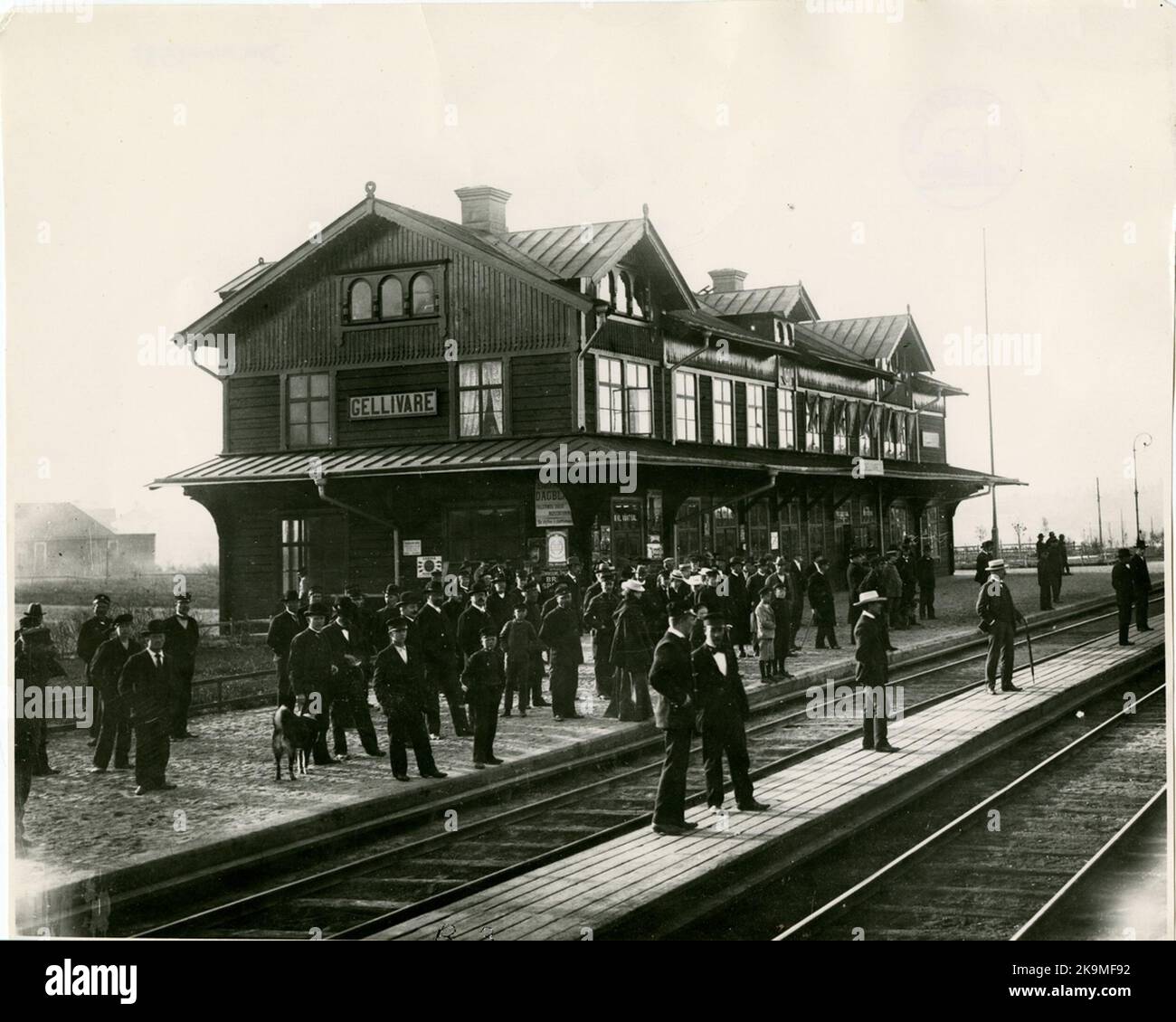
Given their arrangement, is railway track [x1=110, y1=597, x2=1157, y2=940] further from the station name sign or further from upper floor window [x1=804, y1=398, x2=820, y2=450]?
upper floor window [x1=804, y1=398, x2=820, y2=450]

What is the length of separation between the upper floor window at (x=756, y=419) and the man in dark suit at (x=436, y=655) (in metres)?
14.1

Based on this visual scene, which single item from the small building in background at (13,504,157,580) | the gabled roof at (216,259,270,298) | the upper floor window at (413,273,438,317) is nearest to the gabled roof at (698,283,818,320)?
the upper floor window at (413,273,438,317)

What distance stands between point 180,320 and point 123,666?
343 cm

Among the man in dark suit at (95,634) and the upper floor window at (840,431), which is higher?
the upper floor window at (840,431)

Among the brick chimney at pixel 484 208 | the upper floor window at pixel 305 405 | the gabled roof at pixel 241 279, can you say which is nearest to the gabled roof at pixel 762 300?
the upper floor window at pixel 305 405

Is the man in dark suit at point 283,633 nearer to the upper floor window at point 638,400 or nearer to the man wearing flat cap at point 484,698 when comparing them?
the man wearing flat cap at point 484,698

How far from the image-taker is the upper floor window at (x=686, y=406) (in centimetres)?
2288

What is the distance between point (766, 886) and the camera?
7395mm

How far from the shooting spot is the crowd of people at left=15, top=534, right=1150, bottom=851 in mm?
8703

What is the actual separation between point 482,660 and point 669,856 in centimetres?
404

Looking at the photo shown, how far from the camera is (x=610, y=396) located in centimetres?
2038

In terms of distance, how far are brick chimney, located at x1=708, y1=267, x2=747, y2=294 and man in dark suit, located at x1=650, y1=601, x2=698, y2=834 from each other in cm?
2329

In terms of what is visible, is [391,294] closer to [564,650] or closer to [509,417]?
[509,417]
